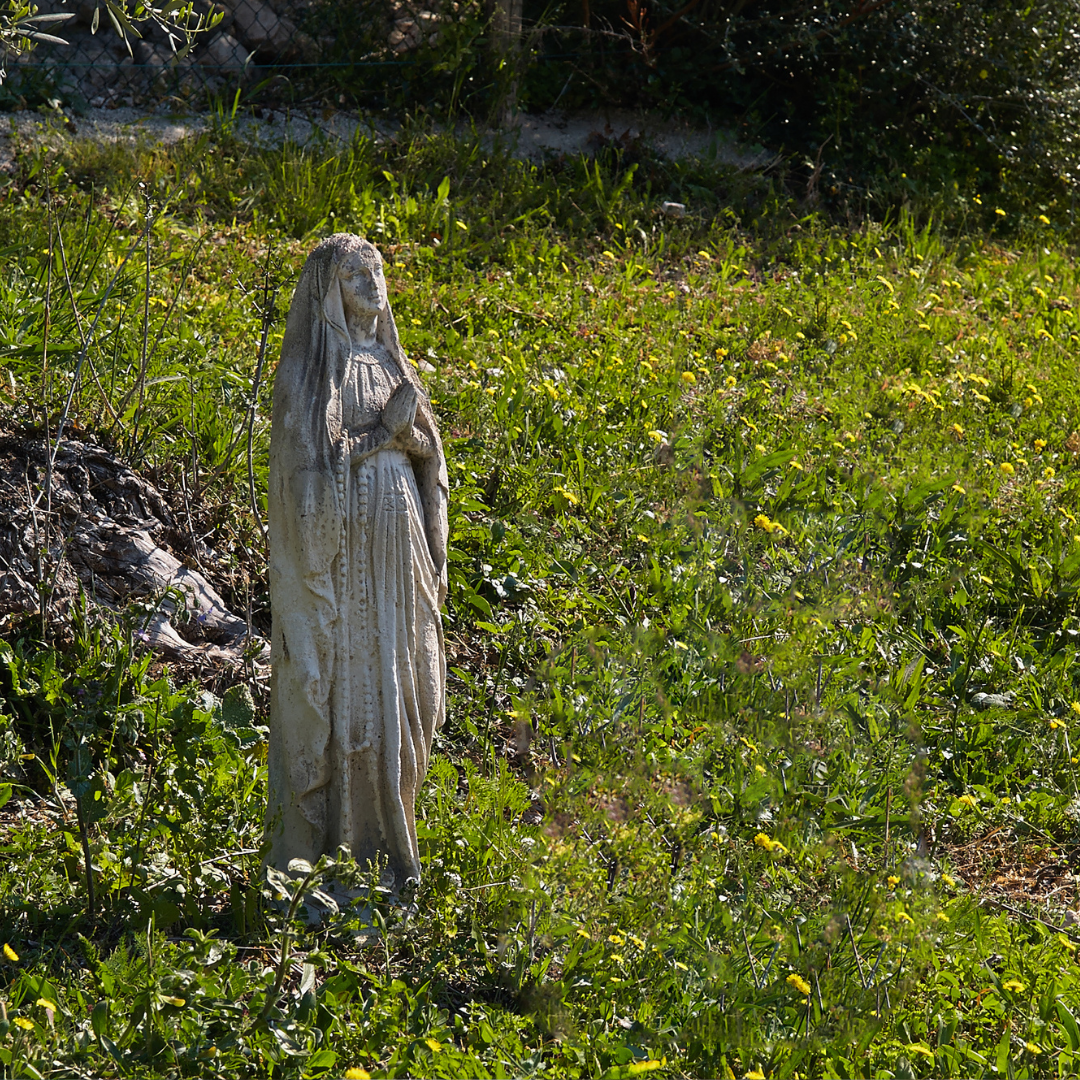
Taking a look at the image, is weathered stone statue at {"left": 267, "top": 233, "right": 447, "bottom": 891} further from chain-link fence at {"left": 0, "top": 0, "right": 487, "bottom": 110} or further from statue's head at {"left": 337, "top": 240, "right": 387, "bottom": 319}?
chain-link fence at {"left": 0, "top": 0, "right": 487, "bottom": 110}

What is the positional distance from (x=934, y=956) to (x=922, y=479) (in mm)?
2935

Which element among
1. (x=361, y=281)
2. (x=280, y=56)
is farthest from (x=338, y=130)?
(x=361, y=281)

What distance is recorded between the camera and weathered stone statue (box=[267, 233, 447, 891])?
3.29 meters

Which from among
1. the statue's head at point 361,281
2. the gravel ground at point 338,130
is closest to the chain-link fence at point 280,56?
the gravel ground at point 338,130

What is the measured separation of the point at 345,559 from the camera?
331cm

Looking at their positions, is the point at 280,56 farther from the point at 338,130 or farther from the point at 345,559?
the point at 345,559

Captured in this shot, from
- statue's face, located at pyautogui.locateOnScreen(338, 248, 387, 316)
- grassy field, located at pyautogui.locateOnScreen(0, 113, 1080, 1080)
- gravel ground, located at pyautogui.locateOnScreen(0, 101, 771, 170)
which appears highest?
statue's face, located at pyautogui.locateOnScreen(338, 248, 387, 316)

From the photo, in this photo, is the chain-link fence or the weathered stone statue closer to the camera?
the weathered stone statue

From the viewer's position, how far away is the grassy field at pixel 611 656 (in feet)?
11.2

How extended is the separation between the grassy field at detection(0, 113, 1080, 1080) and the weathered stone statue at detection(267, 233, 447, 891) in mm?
405

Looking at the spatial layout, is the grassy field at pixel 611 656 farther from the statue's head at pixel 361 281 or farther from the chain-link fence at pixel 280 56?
the statue's head at pixel 361 281

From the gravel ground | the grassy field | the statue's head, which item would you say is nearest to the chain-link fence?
the gravel ground

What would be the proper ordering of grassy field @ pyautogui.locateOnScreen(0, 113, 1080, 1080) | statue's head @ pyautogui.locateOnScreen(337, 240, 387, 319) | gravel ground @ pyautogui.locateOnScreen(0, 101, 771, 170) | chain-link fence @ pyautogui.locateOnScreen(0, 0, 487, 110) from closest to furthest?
1. statue's head @ pyautogui.locateOnScreen(337, 240, 387, 319)
2. grassy field @ pyautogui.locateOnScreen(0, 113, 1080, 1080)
3. gravel ground @ pyautogui.locateOnScreen(0, 101, 771, 170)
4. chain-link fence @ pyautogui.locateOnScreen(0, 0, 487, 110)

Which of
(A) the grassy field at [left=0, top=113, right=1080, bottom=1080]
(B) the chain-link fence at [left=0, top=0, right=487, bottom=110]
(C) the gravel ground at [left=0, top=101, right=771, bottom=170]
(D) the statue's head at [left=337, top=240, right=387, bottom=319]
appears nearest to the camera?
(D) the statue's head at [left=337, top=240, right=387, bottom=319]
